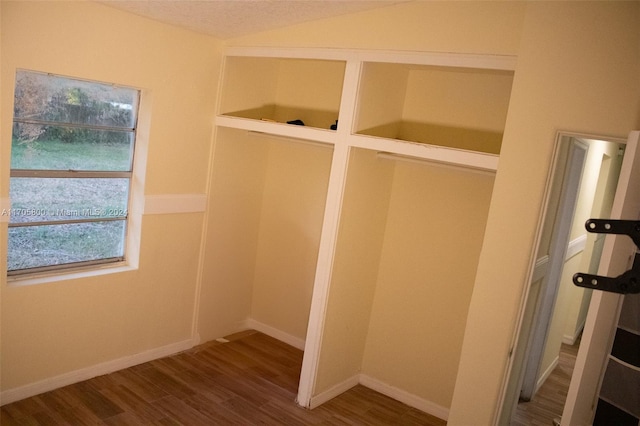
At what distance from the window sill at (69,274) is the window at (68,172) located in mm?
52

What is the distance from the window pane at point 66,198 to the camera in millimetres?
3385

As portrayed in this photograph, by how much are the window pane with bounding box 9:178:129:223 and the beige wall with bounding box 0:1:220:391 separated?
8.3 inches

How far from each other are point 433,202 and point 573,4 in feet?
5.79

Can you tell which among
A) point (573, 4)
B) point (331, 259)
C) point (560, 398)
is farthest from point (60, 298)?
point (560, 398)

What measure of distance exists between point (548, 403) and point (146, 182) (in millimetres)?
3690

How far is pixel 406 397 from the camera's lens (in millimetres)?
4199

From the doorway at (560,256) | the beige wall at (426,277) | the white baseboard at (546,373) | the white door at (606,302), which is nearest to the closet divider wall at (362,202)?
the beige wall at (426,277)

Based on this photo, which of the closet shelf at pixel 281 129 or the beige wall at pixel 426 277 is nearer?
the closet shelf at pixel 281 129

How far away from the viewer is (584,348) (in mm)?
1859

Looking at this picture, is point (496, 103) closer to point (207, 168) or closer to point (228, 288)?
point (207, 168)

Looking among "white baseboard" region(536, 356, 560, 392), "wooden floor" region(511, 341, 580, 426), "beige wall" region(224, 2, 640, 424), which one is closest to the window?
"beige wall" region(224, 2, 640, 424)

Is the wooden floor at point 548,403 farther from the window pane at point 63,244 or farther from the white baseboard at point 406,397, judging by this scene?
the window pane at point 63,244

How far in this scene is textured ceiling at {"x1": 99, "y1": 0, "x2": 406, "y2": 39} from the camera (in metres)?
3.33

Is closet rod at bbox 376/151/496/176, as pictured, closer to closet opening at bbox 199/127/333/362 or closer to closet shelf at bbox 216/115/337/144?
closet shelf at bbox 216/115/337/144
